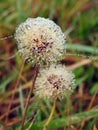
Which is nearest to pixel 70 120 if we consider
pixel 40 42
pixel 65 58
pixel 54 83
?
pixel 54 83

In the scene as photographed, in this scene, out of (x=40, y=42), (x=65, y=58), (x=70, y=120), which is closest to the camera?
(x=40, y=42)

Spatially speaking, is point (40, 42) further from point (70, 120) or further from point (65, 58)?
point (65, 58)

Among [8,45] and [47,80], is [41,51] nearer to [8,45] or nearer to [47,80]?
[47,80]

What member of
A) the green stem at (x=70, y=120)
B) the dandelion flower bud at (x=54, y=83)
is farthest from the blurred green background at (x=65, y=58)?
Result: the dandelion flower bud at (x=54, y=83)

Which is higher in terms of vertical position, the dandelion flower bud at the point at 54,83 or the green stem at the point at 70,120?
the dandelion flower bud at the point at 54,83

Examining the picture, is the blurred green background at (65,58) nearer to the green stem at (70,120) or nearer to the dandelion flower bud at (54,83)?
the green stem at (70,120)

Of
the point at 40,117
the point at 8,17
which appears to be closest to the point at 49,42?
the point at 40,117
